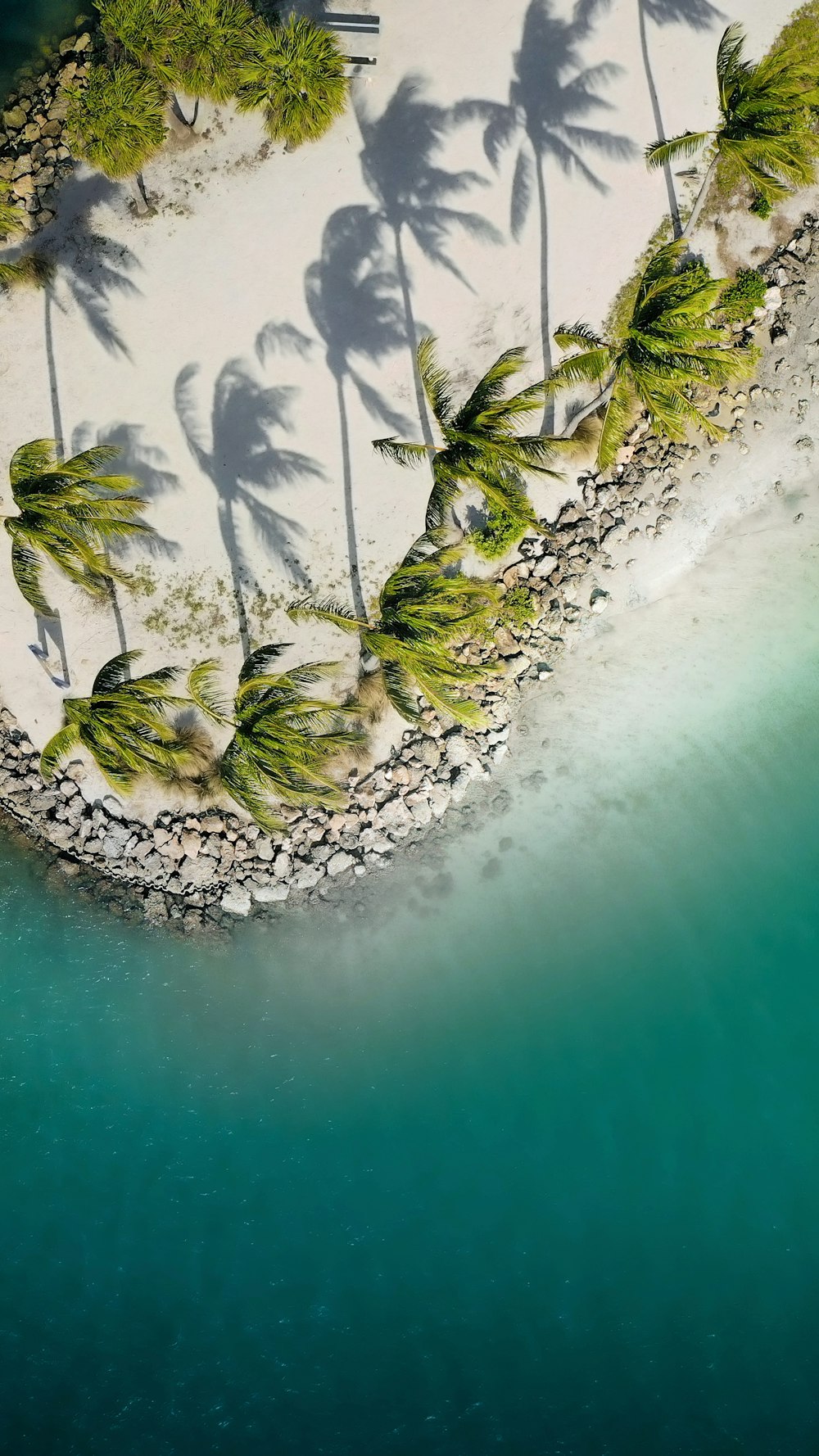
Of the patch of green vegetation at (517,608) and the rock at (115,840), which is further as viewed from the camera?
the rock at (115,840)

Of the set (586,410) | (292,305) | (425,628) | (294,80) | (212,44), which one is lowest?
(425,628)

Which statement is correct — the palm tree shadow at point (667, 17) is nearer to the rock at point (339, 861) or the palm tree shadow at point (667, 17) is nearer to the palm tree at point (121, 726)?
the palm tree at point (121, 726)

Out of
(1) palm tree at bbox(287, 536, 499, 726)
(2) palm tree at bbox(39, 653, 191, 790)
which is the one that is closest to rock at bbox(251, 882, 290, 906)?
(2) palm tree at bbox(39, 653, 191, 790)

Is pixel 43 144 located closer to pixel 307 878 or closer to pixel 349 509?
pixel 349 509

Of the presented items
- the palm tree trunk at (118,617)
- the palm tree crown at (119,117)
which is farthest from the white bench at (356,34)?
the palm tree trunk at (118,617)

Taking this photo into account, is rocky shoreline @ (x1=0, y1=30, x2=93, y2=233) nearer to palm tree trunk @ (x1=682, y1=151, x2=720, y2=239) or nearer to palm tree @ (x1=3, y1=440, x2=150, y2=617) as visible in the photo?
palm tree @ (x1=3, y1=440, x2=150, y2=617)

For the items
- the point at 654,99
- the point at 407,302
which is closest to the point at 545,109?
the point at 654,99
